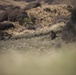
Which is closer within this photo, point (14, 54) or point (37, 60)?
point (37, 60)

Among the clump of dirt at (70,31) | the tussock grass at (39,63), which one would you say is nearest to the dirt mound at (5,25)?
the tussock grass at (39,63)

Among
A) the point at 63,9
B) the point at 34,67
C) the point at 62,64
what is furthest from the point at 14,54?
the point at 63,9

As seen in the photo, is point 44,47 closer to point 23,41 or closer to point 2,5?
point 23,41

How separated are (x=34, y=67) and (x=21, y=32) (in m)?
9.38

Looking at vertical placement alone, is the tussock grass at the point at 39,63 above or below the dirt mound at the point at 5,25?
above

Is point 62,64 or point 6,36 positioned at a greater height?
point 62,64

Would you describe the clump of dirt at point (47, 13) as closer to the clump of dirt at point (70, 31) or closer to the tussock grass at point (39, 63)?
the clump of dirt at point (70, 31)

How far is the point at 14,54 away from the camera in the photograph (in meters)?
18.7

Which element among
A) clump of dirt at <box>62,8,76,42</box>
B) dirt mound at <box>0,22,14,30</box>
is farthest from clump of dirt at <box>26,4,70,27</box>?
clump of dirt at <box>62,8,76,42</box>

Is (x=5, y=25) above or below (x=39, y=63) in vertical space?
below

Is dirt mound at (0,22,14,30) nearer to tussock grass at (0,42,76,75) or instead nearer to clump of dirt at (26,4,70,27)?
clump of dirt at (26,4,70,27)

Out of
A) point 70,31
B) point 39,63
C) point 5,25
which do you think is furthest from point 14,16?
point 39,63

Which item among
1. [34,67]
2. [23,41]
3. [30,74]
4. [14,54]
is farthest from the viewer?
[23,41]

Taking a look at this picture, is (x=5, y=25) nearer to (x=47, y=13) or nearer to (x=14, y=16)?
(x=14, y=16)
